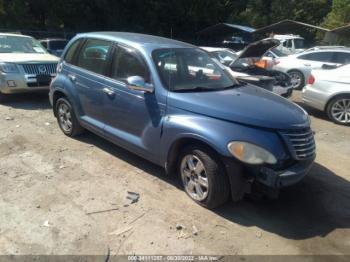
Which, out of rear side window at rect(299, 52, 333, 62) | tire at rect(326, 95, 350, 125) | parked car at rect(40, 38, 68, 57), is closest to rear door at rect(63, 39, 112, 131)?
tire at rect(326, 95, 350, 125)

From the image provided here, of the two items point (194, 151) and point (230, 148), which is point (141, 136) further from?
point (230, 148)

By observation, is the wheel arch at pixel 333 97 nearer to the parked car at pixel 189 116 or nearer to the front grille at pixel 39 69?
the parked car at pixel 189 116

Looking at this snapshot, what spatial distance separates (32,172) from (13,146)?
1.14 meters

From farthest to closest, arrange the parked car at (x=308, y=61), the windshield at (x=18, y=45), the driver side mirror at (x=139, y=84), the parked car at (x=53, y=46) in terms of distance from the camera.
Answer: the parked car at (x=53, y=46) → the parked car at (x=308, y=61) → the windshield at (x=18, y=45) → the driver side mirror at (x=139, y=84)

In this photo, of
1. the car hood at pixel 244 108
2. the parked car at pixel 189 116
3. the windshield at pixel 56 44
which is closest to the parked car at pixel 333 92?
the parked car at pixel 189 116

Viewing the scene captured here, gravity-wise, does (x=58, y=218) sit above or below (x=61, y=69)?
below

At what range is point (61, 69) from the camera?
234 inches

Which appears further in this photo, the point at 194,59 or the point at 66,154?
the point at 66,154

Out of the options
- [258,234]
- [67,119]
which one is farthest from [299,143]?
[67,119]

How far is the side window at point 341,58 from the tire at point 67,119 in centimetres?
956

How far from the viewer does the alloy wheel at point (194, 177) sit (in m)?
Result: 3.99

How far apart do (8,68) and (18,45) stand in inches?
58.3

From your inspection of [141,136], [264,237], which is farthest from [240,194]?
[141,136]

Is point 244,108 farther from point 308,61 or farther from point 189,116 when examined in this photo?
point 308,61
